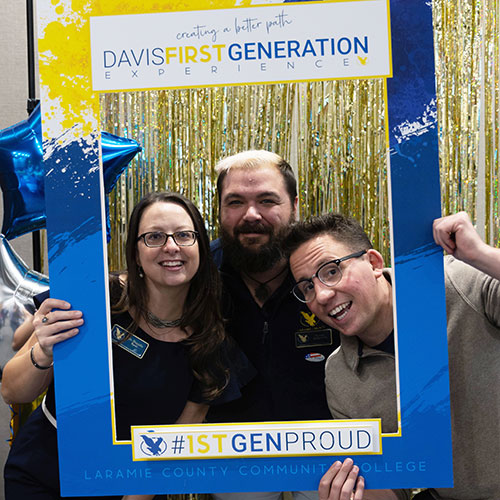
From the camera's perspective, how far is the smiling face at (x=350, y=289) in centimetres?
136

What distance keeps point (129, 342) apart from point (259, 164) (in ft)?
1.84

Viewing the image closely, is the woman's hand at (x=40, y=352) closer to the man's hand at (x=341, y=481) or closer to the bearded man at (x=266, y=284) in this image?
the bearded man at (x=266, y=284)

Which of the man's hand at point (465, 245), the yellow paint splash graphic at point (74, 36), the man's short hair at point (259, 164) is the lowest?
the man's hand at point (465, 245)

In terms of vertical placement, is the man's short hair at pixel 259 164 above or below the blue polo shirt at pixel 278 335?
above

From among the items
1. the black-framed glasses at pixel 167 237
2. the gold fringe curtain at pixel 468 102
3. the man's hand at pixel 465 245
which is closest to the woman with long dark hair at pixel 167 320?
the black-framed glasses at pixel 167 237

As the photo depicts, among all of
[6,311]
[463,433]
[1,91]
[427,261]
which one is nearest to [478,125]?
[427,261]

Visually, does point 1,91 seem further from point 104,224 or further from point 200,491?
point 200,491

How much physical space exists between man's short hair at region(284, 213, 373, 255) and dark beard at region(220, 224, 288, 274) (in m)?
0.03

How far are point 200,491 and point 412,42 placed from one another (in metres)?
1.16

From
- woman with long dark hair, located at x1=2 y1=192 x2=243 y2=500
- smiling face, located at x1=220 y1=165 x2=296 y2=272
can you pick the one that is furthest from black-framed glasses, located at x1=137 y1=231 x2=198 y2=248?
smiling face, located at x1=220 y1=165 x2=296 y2=272

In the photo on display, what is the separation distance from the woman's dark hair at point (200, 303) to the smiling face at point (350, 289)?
0.23 meters

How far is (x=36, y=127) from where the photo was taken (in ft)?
5.63

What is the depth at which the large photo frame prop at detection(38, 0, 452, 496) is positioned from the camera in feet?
3.96

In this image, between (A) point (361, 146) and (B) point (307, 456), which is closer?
(B) point (307, 456)
